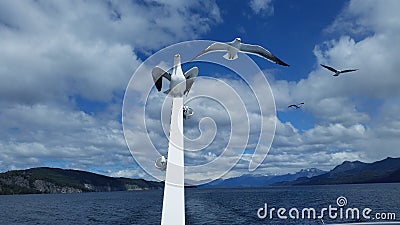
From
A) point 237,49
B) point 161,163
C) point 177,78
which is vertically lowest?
point 161,163

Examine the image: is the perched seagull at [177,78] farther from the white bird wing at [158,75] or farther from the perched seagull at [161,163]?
the perched seagull at [161,163]

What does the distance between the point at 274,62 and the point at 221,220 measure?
7802 cm

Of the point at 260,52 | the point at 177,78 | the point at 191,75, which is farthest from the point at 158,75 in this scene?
the point at 260,52

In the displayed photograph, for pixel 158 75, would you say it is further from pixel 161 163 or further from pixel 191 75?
pixel 161 163

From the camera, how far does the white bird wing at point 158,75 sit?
58.6ft

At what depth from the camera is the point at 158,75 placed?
17984 mm

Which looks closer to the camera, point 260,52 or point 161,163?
point 161,163

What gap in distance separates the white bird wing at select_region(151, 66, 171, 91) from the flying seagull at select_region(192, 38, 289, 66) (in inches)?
158

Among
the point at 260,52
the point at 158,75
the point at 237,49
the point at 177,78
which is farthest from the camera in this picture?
the point at 260,52

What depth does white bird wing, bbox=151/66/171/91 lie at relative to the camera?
17.9 metres

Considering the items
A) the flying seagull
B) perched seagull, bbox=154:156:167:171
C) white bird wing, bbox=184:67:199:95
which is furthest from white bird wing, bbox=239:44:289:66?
perched seagull, bbox=154:156:167:171

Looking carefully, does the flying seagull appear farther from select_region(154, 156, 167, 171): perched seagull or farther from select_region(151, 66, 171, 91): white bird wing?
select_region(154, 156, 167, 171): perched seagull

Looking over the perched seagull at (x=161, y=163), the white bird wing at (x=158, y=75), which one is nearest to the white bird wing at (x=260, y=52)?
the white bird wing at (x=158, y=75)

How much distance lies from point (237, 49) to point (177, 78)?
691 cm
